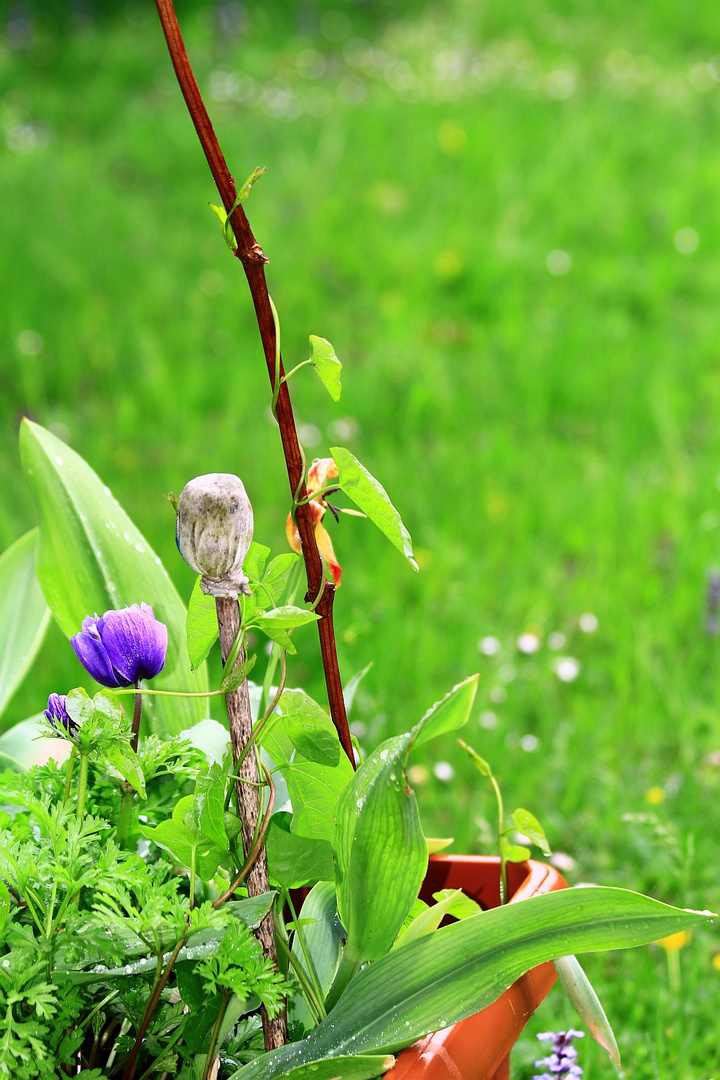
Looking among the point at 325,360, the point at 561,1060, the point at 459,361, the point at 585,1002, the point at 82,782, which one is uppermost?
the point at 459,361

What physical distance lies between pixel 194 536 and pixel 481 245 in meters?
2.66

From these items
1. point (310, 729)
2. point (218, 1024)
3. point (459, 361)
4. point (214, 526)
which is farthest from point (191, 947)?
point (459, 361)

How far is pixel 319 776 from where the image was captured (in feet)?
2.20

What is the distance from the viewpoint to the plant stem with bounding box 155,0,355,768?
1.86 feet

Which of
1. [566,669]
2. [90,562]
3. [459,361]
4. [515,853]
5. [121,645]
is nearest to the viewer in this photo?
[121,645]

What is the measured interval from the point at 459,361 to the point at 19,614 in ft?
5.95

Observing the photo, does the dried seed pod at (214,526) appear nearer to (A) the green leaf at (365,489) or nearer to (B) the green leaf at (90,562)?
(A) the green leaf at (365,489)

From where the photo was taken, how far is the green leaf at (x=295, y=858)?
0.69 m

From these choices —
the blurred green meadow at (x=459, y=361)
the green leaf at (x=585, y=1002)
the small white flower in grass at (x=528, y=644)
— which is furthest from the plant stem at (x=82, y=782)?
the small white flower in grass at (x=528, y=644)

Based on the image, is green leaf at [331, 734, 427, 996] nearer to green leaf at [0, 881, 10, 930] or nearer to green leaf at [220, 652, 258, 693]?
green leaf at [220, 652, 258, 693]

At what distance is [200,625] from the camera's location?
2.14ft

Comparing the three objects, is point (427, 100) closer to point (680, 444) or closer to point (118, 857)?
point (680, 444)

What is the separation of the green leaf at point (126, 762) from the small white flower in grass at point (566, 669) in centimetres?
111

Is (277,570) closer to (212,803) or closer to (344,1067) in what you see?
(212,803)
